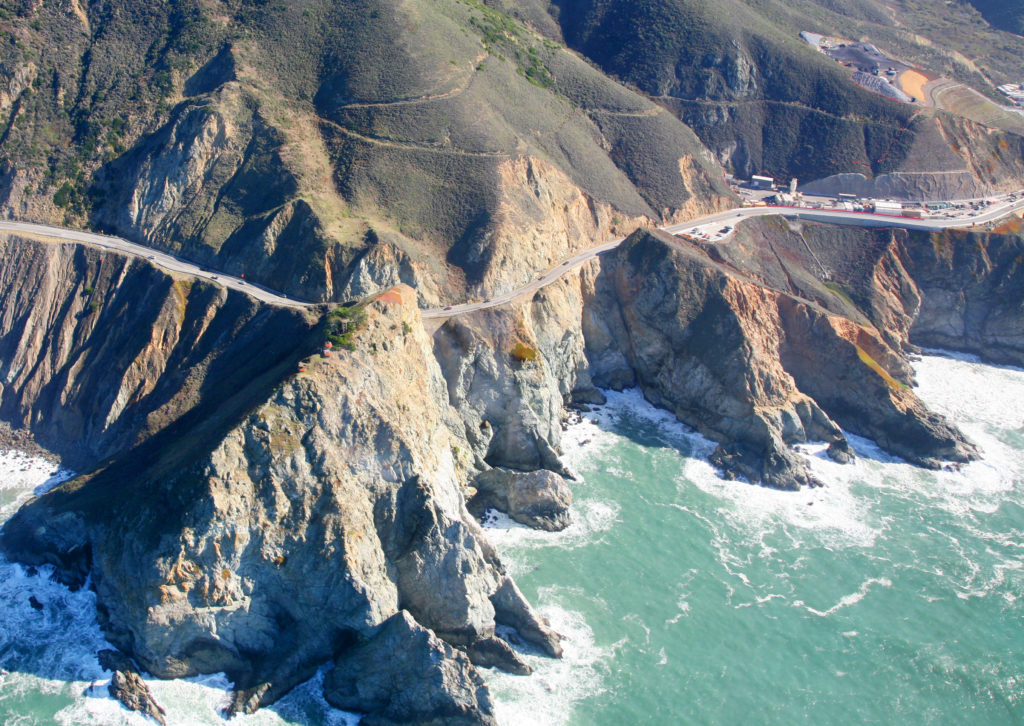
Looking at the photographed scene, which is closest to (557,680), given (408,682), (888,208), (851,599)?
(408,682)

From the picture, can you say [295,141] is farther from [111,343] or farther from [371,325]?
[371,325]

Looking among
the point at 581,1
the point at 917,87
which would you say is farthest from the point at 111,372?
the point at 917,87

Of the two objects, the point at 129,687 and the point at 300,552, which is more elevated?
the point at 300,552

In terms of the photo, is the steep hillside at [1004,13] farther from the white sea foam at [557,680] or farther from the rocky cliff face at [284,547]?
the rocky cliff face at [284,547]

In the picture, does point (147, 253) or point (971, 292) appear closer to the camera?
point (147, 253)

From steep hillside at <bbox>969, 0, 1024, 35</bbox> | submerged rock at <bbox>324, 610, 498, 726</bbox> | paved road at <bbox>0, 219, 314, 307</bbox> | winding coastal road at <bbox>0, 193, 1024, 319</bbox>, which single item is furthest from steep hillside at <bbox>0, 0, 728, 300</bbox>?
steep hillside at <bbox>969, 0, 1024, 35</bbox>
